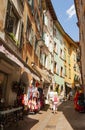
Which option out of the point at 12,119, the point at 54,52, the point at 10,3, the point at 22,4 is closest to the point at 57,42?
the point at 54,52

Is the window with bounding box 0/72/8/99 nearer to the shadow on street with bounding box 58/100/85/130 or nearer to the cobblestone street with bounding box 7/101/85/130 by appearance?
the cobblestone street with bounding box 7/101/85/130

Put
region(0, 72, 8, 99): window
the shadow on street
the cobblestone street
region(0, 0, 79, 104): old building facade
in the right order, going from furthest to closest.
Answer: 1. region(0, 72, 8, 99): window
2. the shadow on street
3. the cobblestone street
4. region(0, 0, 79, 104): old building facade

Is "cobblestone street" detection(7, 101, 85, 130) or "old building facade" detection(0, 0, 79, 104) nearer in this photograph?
"old building facade" detection(0, 0, 79, 104)

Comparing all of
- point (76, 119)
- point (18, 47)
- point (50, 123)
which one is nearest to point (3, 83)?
point (18, 47)

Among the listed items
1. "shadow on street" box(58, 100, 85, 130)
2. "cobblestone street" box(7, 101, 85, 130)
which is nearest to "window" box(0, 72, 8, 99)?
"cobblestone street" box(7, 101, 85, 130)

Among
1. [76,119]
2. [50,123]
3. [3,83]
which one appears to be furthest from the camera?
[76,119]

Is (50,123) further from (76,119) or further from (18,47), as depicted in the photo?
(18,47)

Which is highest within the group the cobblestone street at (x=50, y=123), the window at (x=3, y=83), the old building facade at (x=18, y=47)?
the old building facade at (x=18, y=47)

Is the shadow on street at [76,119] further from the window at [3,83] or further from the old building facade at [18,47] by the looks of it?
the window at [3,83]

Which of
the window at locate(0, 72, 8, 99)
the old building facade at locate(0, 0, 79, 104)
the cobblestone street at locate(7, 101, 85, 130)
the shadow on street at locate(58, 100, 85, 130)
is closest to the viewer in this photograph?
the old building facade at locate(0, 0, 79, 104)

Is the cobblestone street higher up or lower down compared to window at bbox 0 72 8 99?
lower down

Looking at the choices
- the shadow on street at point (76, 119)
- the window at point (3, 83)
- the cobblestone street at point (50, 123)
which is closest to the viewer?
the cobblestone street at point (50, 123)

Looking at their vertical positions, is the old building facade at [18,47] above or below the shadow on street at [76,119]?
above

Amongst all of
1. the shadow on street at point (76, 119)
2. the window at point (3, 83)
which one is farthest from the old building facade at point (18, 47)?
the shadow on street at point (76, 119)
